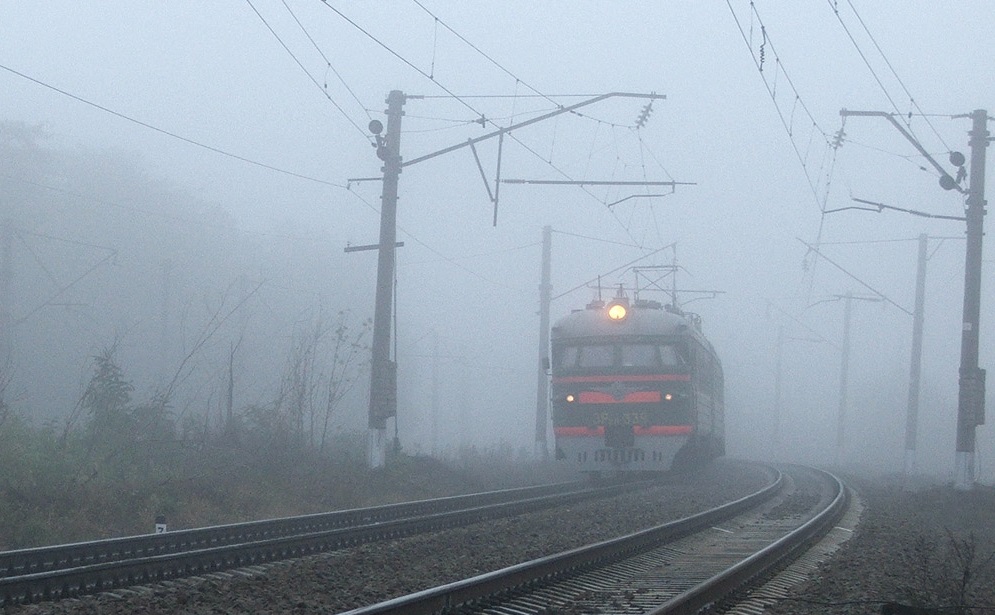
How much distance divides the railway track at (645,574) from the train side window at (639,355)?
19.5 feet

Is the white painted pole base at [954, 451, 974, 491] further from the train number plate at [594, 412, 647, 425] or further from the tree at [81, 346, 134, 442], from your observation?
the tree at [81, 346, 134, 442]

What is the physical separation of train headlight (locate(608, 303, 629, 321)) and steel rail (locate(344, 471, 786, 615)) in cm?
773

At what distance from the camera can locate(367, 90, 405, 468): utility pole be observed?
19.4m

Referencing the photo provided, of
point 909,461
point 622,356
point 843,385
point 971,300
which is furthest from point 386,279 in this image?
point 843,385

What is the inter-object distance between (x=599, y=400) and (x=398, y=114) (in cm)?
638

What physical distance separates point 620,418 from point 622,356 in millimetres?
1241

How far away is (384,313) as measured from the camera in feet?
63.5

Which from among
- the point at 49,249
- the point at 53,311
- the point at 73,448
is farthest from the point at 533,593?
the point at 49,249

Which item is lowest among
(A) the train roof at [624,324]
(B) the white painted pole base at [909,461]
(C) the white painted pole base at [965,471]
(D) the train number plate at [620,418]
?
(B) the white painted pole base at [909,461]

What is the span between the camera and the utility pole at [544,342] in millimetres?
30531

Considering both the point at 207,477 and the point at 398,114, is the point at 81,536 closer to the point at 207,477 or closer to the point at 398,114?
the point at 207,477

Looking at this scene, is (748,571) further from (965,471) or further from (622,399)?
(965,471)

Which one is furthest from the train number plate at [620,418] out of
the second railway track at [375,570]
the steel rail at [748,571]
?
the steel rail at [748,571]

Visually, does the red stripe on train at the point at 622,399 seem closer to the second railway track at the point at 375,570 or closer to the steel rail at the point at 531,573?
the second railway track at the point at 375,570
